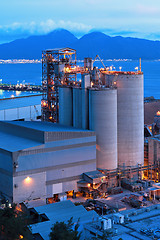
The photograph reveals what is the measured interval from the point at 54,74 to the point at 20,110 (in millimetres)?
12460

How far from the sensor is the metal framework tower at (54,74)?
40156 millimetres

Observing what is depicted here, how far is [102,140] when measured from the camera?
33.6 meters

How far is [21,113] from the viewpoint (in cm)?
5266

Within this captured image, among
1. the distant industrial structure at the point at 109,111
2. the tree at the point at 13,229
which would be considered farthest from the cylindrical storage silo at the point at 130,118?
the tree at the point at 13,229

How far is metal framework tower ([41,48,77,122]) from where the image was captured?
40.2m

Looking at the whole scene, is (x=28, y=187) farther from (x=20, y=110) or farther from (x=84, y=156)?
(x=20, y=110)

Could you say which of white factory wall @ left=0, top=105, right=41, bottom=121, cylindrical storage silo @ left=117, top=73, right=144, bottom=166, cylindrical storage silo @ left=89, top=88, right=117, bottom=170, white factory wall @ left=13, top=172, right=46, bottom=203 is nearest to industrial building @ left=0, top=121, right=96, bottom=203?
white factory wall @ left=13, top=172, right=46, bottom=203

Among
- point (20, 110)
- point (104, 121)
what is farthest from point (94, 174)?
point (20, 110)

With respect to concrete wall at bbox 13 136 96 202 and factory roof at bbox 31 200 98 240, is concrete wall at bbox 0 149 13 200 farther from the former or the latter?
factory roof at bbox 31 200 98 240

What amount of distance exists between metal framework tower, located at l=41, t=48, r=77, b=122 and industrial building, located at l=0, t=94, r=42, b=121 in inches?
360

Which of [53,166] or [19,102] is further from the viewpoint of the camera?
[19,102]

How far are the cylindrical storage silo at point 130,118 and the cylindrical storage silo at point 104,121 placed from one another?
3.88 ft

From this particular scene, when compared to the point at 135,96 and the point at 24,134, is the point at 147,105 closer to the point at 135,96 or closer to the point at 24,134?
the point at 135,96

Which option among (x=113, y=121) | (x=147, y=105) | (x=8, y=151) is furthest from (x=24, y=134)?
(x=147, y=105)
